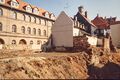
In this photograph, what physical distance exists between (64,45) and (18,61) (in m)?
18.8

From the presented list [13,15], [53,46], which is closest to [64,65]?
[53,46]

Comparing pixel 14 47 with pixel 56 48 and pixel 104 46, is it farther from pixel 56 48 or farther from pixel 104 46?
pixel 104 46

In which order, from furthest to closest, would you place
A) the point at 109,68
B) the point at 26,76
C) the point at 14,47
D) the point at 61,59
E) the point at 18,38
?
the point at 18,38 < the point at 14,47 < the point at 109,68 < the point at 61,59 < the point at 26,76

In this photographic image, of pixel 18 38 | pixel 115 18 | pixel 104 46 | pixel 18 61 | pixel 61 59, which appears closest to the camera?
pixel 18 61

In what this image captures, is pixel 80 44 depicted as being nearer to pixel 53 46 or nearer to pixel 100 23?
pixel 53 46

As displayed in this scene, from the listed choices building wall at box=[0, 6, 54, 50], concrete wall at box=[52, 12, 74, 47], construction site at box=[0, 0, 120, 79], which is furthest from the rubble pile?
building wall at box=[0, 6, 54, 50]

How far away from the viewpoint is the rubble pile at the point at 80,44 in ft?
108

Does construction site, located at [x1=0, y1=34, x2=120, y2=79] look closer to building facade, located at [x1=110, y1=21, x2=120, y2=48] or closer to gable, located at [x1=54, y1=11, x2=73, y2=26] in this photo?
gable, located at [x1=54, y1=11, x2=73, y2=26]

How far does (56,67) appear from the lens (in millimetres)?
22594

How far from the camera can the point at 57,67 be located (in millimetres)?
22750

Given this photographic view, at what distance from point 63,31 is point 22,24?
1110 centimetres

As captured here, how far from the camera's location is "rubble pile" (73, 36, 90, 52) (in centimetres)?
3306

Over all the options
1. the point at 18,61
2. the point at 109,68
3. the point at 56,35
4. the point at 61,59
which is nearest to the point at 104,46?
the point at 109,68

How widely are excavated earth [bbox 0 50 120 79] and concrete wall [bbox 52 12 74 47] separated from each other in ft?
23.0
